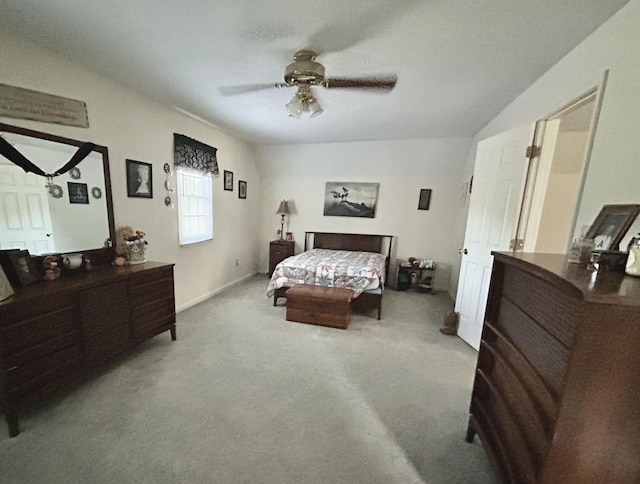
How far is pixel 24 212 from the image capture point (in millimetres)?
1890

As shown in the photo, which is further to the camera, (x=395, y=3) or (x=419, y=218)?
(x=419, y=218)

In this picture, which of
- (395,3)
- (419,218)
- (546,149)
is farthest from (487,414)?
(419,218)

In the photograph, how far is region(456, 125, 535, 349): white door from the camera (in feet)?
7.61

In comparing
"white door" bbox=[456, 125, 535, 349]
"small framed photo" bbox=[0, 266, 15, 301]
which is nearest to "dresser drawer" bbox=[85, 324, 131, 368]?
"small framed photo" bbox=[0, 266, 15, 301]

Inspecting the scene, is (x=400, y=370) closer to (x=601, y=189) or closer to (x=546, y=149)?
(x=601, y=189)

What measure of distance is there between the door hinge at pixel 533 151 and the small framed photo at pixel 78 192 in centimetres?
386

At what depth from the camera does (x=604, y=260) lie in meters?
1.05

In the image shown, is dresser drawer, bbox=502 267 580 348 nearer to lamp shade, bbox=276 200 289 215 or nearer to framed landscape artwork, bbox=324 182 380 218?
framed landscape artwork, bbox=324 182 380 218

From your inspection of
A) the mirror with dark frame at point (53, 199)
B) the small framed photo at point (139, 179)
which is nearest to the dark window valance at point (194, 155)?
the small framed photo at point (139, 179)

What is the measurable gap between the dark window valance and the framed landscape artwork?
2.12 metres

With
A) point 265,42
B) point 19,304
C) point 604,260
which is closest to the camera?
point 604,260

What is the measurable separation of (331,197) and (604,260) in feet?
13.8

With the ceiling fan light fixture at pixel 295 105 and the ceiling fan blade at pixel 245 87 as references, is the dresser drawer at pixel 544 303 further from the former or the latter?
the ceiling fan blade at pixel 245 87

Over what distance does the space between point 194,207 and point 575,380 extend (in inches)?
156
